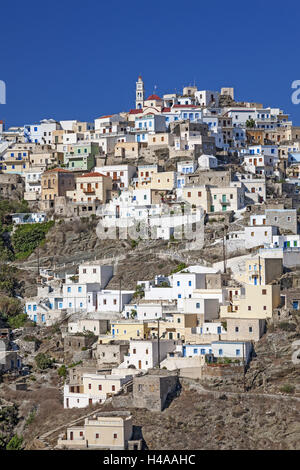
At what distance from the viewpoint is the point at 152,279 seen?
60281mm

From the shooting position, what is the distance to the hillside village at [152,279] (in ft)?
158

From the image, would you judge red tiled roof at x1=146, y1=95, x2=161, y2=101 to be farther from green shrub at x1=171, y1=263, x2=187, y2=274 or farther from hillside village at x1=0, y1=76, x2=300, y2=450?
green shrub at x1=171, y1=263, x2=187, y2=274

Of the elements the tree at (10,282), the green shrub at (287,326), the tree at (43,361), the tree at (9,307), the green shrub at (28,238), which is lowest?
the tree at (43,361)

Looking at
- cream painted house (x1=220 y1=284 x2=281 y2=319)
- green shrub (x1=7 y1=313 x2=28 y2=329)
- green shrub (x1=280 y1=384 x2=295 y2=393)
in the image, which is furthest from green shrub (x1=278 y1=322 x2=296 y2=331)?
green shrub (x1=7 y1=313 x2=28 y2=329)

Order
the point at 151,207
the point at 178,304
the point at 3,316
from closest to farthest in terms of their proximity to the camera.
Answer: the point at 178,304
the point at 3,316
the point at 151,207

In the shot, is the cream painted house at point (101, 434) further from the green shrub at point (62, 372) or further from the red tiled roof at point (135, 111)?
the red tiled roof at point (135, 111)

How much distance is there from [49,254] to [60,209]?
402cm

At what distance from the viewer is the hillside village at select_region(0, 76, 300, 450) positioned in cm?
4803

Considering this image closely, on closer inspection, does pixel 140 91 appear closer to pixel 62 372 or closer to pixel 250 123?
pixel 250 123

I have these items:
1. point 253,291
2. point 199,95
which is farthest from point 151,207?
point 199,95

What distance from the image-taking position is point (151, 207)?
66.8m

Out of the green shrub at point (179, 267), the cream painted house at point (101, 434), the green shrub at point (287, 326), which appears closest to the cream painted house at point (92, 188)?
the green shrub at point (179, 267)

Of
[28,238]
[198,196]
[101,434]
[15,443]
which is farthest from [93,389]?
[28,238]

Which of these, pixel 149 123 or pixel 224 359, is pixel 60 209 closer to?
pixel 149 123
